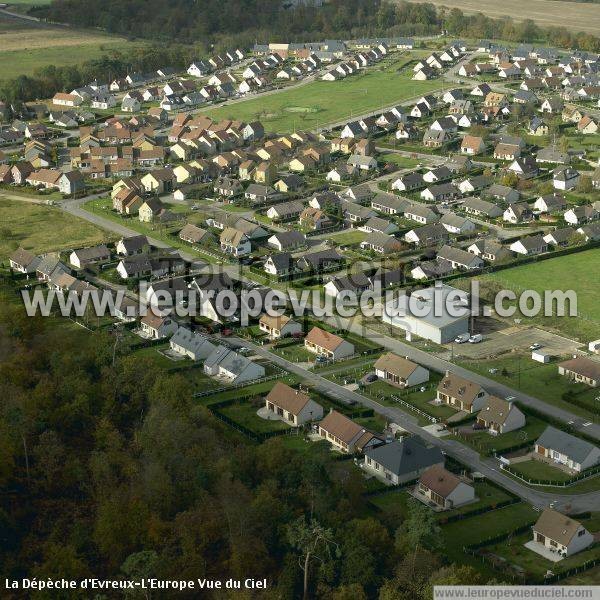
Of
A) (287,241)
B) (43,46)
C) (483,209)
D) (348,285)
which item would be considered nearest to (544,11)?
(43,46)

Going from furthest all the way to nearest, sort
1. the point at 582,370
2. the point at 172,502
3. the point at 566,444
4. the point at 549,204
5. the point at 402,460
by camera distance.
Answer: the point at 549,204, the point at 582,370, the point at 566,444, the point at 402,460, the point at 172,502

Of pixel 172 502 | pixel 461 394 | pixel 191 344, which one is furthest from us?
pixel 191 344

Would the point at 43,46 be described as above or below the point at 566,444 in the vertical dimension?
above

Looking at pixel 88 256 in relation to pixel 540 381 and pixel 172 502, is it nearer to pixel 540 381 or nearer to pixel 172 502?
pixel 540 381

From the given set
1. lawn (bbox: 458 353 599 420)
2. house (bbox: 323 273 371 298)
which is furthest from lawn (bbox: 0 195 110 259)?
lawn (bbox: 458 353 599 420)

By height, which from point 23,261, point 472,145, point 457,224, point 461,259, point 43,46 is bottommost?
point 23,261

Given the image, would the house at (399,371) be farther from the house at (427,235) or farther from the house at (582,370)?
the house at (427,235)

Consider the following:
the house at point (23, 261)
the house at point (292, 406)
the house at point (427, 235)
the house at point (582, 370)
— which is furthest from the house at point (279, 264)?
the house at point (582, 370)

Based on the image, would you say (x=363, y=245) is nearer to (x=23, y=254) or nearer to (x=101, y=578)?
(x=23, y=254)
